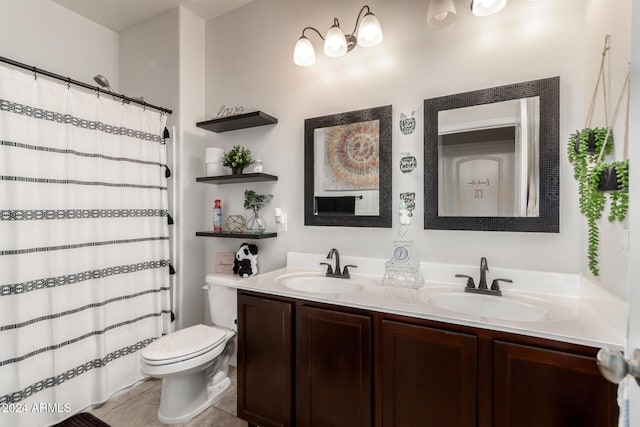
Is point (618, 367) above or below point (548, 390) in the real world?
above

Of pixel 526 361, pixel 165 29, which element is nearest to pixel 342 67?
pixel 165 29

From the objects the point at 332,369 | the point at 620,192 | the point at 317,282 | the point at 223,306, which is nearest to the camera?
the point at 620,192

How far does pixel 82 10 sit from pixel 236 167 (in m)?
1.82

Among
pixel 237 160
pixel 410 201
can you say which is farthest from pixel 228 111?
pixel 410 201

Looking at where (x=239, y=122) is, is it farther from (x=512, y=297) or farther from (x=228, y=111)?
(x=512, y=297)

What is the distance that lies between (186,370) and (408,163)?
1.72 meters

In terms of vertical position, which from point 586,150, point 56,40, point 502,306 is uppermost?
point 56,40

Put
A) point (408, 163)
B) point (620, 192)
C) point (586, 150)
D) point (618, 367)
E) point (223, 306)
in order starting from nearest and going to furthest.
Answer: point (618, 367), point (620, 192), point (586, 150), point (408, 163), point (223, 306)

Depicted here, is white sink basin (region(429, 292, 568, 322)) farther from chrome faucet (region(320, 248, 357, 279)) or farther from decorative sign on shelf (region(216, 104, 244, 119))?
decorative sign on shelf (region(216, 104, 244, 119))

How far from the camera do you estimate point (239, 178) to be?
2.15 metres

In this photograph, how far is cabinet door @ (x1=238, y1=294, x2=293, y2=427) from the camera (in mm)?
1496

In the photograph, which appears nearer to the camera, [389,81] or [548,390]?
[548,390]

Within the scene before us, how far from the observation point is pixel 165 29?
2432 mm

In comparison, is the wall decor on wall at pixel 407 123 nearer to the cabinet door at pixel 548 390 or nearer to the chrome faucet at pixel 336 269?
the chrome faucet at pixel 336 269
